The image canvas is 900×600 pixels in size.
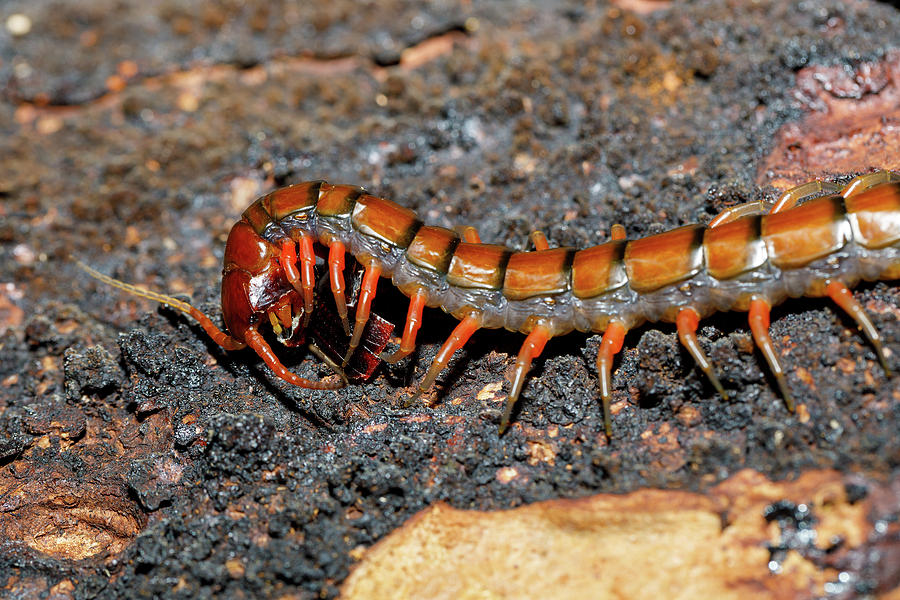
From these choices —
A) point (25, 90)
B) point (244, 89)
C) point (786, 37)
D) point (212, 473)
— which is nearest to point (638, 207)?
point (786, 37)

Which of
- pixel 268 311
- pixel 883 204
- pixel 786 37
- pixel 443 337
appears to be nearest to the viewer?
pixel 883 204

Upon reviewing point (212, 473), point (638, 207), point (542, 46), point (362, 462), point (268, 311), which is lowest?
point (212, 473)

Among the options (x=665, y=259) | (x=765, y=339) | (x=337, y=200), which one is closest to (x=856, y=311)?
(x=765, y=339)

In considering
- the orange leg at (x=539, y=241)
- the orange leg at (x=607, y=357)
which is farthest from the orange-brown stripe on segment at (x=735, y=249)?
the orange leg at (x=539, y=241)

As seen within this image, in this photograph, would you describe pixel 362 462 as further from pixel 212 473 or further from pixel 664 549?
pixel 664 549

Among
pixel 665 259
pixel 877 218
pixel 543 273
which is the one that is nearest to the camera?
pixel 877 218

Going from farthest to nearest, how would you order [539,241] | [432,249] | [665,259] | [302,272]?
1. [539,241]
2. [302,272]
3. [432,249]
4. [665,259]

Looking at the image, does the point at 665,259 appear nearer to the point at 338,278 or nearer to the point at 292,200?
the point at 338,278

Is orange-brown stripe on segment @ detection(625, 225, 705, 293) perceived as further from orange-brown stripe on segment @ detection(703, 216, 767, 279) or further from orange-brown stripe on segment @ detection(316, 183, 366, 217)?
orange-brown stripe on segment @ detection(316, 183, 366, 217)
